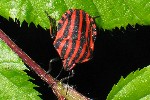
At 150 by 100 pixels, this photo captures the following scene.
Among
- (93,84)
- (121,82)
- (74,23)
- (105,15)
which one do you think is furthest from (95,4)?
(93,84)

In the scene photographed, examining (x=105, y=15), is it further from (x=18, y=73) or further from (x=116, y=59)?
(x=116, y=59)

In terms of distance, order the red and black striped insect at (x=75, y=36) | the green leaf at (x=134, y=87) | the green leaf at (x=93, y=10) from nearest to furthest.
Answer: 1. the green leaf at (x=134, y=87)
2. the green leaf at (x=93, y=10)
3. the red and black striped insect at (x=75, y=36)

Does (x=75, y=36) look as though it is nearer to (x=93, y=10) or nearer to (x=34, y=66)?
(x=93, y=10)

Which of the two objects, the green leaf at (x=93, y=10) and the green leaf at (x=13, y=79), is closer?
the green leaf at (x=93, y=10)

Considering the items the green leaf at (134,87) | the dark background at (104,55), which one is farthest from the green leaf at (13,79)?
the dark background at (104,55)

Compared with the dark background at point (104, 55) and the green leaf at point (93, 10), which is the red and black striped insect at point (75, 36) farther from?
the dark background at point (104, 55)

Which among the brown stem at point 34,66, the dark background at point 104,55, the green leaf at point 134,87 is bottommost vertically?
the dark background at point 104,55

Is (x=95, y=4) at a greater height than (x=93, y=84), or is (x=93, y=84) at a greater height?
(x=95, y=4)
